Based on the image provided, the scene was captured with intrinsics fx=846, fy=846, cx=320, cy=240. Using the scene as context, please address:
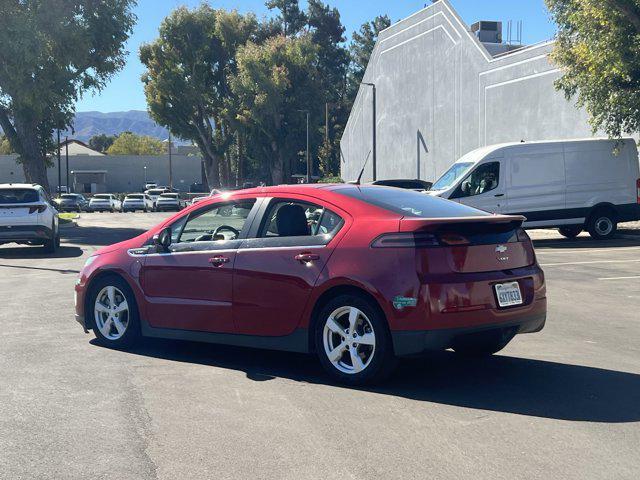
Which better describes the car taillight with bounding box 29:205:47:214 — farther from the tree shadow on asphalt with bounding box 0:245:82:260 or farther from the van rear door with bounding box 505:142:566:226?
the van rear door with bounding box 505:142:566:226

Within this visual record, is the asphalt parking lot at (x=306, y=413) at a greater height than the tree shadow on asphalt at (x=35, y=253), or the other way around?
the tree shadow on asphalt at (x=35, y=253)

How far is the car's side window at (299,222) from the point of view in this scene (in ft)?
22.2

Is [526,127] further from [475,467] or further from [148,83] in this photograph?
[148,83]

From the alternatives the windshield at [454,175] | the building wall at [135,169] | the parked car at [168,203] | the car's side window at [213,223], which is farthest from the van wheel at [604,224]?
the building wall at [135,169]

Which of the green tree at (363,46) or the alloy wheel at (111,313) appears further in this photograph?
the green tree at (363,46)

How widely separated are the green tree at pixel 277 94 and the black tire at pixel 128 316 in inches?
2195

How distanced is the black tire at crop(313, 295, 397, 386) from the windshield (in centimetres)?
1522

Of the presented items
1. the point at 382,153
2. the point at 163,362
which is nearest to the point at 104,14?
the point at 382,153

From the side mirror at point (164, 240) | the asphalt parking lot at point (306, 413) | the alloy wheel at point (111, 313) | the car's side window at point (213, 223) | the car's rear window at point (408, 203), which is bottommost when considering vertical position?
the asphalt parking lot at point (306, 413)

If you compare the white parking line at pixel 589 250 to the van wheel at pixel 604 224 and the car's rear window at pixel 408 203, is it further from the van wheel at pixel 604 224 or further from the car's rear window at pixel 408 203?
the car's rear window at pixel 408 203

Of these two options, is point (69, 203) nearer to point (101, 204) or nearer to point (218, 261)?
point (101, 204)

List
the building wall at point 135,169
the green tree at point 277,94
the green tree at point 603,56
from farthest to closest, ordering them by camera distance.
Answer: the building wall at point 135,169 → the green tree at point 277,94 → the green tree at point 603,56

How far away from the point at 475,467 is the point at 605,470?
0.70 meters

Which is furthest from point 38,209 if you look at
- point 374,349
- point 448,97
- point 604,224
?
point 448,97
